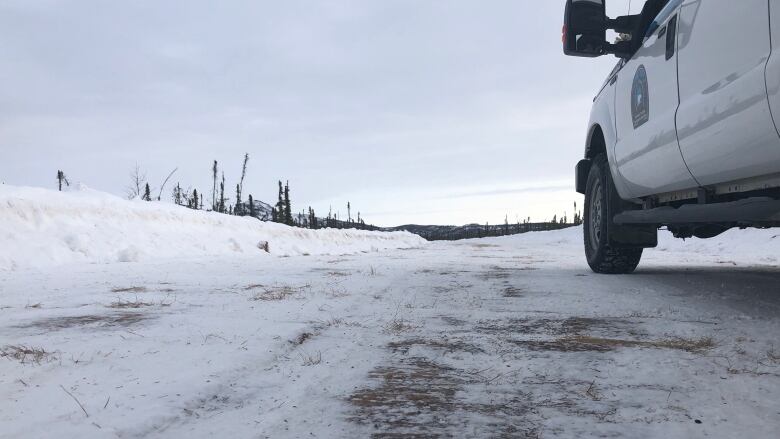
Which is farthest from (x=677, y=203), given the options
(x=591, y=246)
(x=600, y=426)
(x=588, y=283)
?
→ (x=600, y=426)

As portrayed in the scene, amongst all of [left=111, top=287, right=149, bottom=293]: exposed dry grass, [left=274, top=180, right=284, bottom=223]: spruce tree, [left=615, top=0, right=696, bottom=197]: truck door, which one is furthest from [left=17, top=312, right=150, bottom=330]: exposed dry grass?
[left=274, top=180, right=284, bottom=223]: spruce tree

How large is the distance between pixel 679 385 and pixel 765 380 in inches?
14.1

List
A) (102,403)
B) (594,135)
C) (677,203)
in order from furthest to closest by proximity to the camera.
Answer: (594,135) < (677,203) < (102,403)

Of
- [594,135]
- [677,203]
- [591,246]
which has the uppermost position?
[594,135]

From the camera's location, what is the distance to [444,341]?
2.78 meters

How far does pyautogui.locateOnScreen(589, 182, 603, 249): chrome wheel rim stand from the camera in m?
5.95

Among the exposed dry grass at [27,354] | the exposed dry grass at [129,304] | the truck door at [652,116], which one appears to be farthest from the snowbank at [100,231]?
the truck door at [652,116]

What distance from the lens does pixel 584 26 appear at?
4434 millimetres

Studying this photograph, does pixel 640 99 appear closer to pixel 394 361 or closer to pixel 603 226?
pixel 603 226

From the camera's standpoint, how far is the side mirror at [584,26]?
441 cm

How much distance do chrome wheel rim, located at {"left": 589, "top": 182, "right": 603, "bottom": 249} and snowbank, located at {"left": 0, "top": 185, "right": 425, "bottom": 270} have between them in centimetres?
832

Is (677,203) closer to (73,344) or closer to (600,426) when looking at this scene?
(600,426)

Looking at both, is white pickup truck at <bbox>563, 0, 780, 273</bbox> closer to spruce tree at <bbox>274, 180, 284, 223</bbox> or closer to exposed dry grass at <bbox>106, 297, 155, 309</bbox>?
exposed dry grass at <bbox>106, 297, 155, 309</bbox>

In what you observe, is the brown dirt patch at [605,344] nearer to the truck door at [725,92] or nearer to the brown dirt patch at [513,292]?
Result: the truck door at [725,92]
